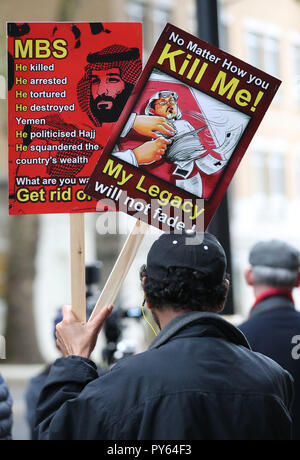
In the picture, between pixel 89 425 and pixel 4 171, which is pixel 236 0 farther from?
pixel 89 425

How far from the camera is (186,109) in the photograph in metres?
2.50

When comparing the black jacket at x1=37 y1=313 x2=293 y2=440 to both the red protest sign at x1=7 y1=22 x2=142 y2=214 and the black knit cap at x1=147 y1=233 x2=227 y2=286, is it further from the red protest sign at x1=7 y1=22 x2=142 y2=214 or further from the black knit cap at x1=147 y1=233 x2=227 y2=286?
the red protest sign at x1=7 y1=22 x2=142 y2=214

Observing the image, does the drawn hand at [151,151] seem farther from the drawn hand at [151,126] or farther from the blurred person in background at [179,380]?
the blurred person in background at [179,380]

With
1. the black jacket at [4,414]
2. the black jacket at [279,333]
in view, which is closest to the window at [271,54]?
the black jacket at [279,333]

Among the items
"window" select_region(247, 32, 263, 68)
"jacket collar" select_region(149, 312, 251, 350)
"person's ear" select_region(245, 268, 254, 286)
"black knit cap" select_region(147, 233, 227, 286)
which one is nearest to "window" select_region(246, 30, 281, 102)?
"window" select_region(247, 32, 263, 68)

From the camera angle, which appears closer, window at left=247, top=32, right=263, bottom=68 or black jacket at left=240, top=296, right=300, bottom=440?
black jacket at left=240, top=296, right=300, bottom=440

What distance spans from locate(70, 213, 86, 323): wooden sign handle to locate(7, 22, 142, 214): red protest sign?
0.25 ft

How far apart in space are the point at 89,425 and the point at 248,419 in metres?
0.41

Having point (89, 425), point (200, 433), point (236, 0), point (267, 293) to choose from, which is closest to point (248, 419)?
point (200, 433)

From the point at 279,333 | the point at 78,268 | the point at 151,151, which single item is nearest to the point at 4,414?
the point at 78,268

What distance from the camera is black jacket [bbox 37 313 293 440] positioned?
1.88 m

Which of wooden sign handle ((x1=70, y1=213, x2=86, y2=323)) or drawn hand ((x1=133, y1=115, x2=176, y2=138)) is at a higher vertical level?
drawn hand ((x1=133, y1=115, x2=176, y2=138))

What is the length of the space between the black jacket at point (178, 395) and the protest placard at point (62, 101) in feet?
2.24

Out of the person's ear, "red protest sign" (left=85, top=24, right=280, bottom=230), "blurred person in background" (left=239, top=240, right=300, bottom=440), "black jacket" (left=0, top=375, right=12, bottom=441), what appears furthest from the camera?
the person's ear
